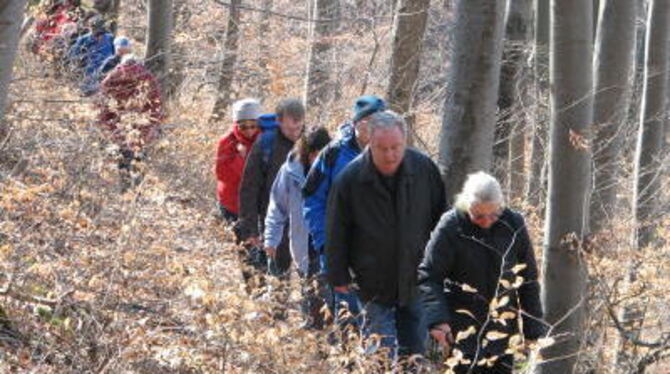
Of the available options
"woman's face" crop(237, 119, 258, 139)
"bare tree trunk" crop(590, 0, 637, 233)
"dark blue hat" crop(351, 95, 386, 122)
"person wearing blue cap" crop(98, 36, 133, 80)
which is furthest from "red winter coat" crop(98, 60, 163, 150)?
"bare tree trunk" crop(590, 0, 637, 233)

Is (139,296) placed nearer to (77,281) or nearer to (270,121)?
(77,281)

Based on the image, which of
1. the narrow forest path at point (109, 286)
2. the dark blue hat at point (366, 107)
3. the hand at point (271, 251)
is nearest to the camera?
the narrow forest path at point (109, 286)

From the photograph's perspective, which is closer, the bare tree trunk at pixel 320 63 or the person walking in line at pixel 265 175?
the person walking in line at pixel 265 175

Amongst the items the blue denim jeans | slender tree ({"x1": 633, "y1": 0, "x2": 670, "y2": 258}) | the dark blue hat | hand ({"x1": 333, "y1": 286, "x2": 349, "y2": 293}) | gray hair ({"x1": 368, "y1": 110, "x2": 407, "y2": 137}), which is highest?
slender tree ({"x1": 633, "y1": 0, "x2": 670, "y2": 258})

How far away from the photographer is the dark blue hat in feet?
23.5

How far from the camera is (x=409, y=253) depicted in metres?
6.77

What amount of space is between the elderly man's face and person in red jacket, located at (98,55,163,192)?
428 cm

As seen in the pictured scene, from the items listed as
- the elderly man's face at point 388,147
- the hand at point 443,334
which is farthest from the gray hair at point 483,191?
the hand at point 443,334

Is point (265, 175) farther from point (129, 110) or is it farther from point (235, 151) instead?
point (129, 110)

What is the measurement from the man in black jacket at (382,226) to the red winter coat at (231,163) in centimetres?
255

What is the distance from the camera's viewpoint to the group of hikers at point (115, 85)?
10906mm

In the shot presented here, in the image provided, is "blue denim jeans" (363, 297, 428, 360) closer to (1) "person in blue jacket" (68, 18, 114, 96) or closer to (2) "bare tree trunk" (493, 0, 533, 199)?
(2) "bare tree trunk" (493, 0, 533, 199)

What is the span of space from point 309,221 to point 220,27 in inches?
531

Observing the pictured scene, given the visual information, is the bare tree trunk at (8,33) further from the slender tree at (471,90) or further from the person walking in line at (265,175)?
the person walking in line at (265,175)
